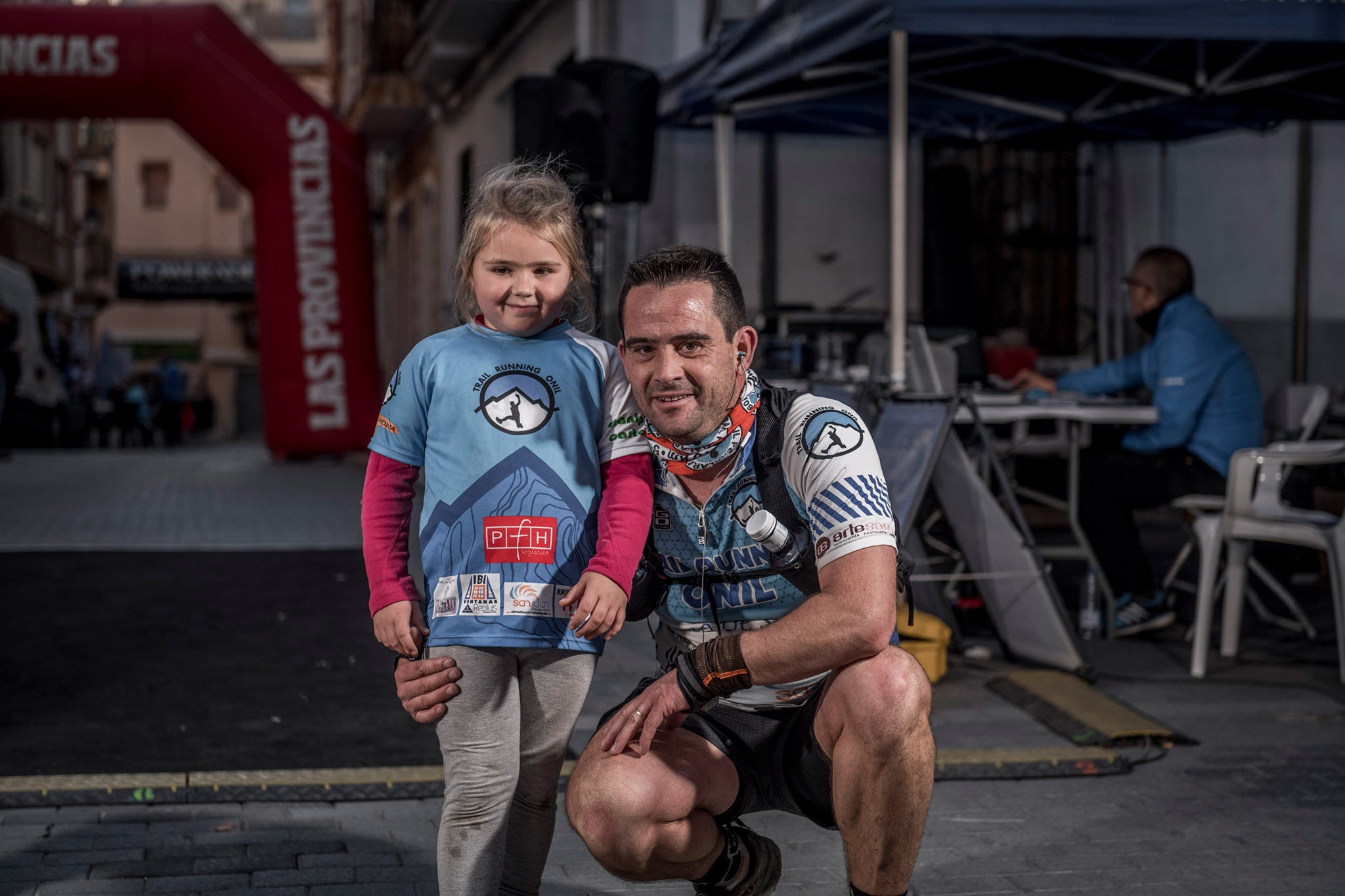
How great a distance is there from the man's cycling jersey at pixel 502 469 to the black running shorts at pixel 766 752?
12.7 inches

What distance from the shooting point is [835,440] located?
2.58 metres

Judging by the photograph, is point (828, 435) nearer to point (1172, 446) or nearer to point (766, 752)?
point (766, 752)

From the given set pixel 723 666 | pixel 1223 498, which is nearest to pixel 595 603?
pixel 723 666

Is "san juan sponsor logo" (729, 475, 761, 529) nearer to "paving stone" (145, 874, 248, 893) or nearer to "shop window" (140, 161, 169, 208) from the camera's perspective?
"paving stone" (145, 874, 248, 893)

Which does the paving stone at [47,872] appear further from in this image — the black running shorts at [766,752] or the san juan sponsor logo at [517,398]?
the san juan sponsor logo at [517,398]

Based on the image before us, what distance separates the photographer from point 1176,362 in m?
6.35

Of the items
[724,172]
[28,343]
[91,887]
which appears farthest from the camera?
[28,343]

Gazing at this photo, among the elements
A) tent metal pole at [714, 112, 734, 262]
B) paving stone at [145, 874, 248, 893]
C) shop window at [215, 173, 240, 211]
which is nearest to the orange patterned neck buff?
paving stone at [145, 874, 248, 893]

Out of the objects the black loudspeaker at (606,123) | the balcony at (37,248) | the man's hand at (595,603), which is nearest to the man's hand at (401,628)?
the man's hand at (595,603)

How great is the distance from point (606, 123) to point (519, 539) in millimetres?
6214

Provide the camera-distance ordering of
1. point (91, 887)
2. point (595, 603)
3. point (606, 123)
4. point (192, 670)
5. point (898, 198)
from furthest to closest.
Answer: point (606, 123) < point (898, 198) < point (192, 670) < point (91, 887) < point (595, 603)

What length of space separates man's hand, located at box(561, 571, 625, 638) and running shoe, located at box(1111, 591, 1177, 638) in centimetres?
417

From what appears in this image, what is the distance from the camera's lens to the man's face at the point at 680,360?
8.43 ft

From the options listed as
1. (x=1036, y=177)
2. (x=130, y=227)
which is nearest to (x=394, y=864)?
(x=1036, y=177)
